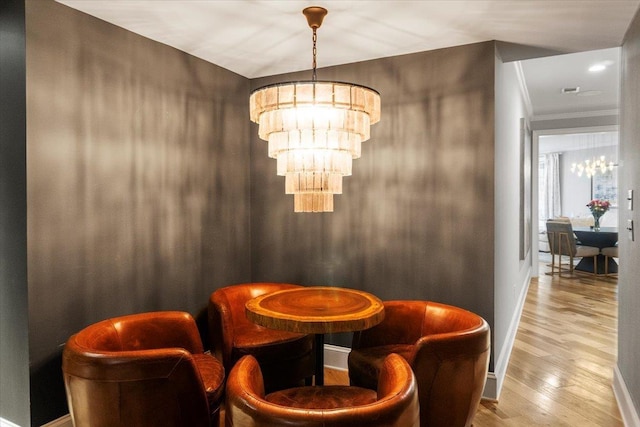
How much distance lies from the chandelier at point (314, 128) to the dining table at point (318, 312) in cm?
56

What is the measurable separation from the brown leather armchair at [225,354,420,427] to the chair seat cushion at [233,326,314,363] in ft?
3.04

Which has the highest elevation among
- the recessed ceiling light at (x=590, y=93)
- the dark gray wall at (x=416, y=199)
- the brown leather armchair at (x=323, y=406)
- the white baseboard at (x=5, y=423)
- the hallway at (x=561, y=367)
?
the recessed ceiling light at (x=590, y=93)

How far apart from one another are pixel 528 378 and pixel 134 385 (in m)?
2.88

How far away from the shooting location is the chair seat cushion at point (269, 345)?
287cm

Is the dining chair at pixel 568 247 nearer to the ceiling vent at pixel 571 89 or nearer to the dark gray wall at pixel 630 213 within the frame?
the ceiling vent at pixel 571 89

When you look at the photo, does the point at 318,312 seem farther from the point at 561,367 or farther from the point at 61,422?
the point at 561,367

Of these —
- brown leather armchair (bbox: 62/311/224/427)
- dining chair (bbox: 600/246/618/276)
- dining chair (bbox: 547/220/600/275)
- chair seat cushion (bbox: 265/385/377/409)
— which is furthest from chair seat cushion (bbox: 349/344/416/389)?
dining chair (bbox: 600/246/618/276)

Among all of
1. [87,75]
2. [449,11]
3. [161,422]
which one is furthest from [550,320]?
[87,75]

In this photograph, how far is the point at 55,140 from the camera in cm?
247

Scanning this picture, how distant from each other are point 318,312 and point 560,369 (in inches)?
95.1

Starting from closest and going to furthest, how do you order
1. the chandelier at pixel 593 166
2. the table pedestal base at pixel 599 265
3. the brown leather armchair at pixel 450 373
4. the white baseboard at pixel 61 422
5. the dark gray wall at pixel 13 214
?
the brown leather armchair at pixel 450 373
the dark gray wall at pixel 13 214
the white baseboard at pixel 61 422
the table pedestal base at pixel 599 265
the chandelier at pixel 593 166

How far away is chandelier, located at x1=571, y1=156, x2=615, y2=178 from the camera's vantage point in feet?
32.3

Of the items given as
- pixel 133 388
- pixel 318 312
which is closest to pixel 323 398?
pixel 318 312

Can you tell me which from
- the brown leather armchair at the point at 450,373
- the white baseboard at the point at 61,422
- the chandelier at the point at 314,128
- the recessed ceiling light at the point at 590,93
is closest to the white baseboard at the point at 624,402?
the brown leather armchair at the point at 450,373
